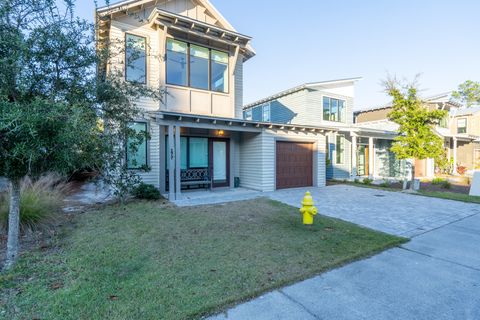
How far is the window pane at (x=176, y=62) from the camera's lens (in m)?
9.65

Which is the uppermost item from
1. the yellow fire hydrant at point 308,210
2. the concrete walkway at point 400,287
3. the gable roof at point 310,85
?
the gable roof at point 310,85

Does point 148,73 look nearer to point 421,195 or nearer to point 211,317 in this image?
point 211,317

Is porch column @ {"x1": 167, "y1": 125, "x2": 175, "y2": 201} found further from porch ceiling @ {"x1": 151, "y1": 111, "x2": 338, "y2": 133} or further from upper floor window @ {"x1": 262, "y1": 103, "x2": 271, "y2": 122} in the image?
upper floor window @ {"x1": 262, "y1": 103, "x2": 271, "y2": 122}

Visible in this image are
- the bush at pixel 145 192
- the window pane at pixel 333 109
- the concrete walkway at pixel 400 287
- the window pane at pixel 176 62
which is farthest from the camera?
the window pane at pixel 333 109

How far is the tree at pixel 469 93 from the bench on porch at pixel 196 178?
51134 millimetres

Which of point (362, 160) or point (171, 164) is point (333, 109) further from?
point (171, 164)

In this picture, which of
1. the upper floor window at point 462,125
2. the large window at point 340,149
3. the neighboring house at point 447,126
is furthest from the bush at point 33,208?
the upper floor window at point 462,125

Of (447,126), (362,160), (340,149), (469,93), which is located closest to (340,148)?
(340,149)

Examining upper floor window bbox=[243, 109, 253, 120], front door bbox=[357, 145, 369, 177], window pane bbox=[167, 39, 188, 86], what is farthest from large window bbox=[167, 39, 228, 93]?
front door bbox=[357, 145, 369, 177]

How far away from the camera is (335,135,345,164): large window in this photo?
15.3 m

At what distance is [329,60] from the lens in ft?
52.5

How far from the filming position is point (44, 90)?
135 inches

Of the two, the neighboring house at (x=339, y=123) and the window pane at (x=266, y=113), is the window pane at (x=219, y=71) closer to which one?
the neighboring house at (x=339, y=123)

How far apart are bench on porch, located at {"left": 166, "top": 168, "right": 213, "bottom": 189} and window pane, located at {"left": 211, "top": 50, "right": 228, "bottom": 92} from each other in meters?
3.72
